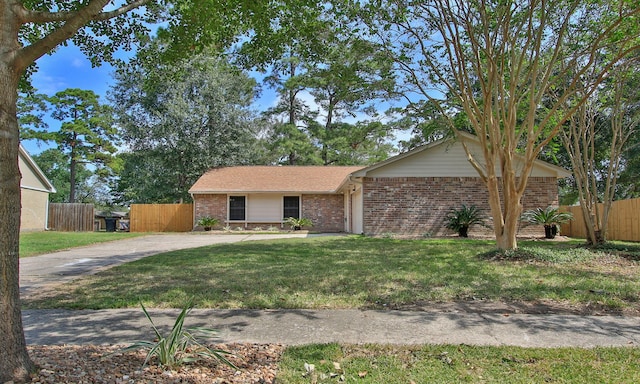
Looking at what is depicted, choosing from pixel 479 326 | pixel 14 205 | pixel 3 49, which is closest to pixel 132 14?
pixel 3 49

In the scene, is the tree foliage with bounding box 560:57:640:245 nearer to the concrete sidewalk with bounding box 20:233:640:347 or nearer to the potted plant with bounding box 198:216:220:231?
the concrete sidewalk with bounding box 20:233:640:347

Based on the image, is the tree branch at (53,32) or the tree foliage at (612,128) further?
the tree foliage at (612,128)

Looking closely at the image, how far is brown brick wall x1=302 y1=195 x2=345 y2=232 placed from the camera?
864 inches

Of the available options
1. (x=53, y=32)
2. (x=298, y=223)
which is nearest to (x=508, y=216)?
(x=53, y=32)

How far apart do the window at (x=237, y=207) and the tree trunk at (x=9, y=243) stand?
19698 mm

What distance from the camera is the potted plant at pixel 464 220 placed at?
50.9ft

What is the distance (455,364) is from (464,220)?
13.2 metres

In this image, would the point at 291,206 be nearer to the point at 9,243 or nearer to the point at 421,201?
the point at 421,201

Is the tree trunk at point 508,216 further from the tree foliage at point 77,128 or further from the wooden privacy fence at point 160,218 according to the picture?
the tree foliage at point 77,128

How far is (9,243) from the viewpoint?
8.71 feet

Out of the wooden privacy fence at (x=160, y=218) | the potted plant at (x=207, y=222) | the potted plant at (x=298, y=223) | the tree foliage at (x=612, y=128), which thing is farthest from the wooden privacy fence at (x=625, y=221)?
the wooden privacy fence at (x=160, y=218)

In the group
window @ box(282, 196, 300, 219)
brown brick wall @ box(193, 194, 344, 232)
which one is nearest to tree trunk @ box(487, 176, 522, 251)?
brown brick wall @ box(193, 194, 344, 232)

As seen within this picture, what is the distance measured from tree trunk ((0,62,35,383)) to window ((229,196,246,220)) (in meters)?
19.7

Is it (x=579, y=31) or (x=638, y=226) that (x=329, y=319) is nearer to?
(x=579, y=31)
